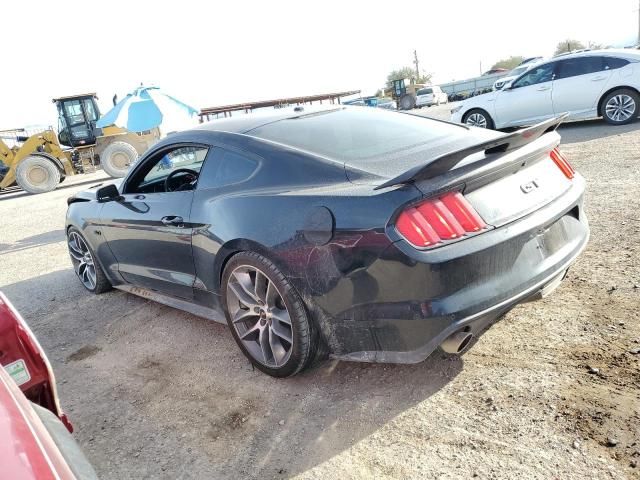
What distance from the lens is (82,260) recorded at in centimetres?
489

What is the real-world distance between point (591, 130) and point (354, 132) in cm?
885

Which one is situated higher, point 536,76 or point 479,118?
point 536,76

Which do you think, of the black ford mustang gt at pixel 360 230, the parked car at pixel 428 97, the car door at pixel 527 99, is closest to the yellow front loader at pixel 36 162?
the car door at pixel 527 99

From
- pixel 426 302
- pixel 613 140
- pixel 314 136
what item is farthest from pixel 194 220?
pixel 613 140

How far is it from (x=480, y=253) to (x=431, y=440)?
856 mm

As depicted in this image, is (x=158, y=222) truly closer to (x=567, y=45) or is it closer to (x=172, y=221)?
(x=172, y=221)

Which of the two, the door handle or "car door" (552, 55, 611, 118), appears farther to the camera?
"car door" (552, 55, 611, 118)

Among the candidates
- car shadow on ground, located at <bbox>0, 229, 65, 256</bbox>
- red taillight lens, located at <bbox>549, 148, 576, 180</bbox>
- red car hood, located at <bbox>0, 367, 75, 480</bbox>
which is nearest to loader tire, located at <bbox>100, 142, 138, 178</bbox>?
car shadow on ground, located at <bbox>0, 229, 65, 256</bbox>

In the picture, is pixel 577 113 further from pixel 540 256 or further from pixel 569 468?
pixel 569 468

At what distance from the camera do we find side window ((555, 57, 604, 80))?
994cm

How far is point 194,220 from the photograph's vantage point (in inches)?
122

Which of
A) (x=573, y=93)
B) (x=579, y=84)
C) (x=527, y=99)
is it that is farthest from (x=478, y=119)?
(x=579, y=84)

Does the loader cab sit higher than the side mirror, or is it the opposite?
the loader cab

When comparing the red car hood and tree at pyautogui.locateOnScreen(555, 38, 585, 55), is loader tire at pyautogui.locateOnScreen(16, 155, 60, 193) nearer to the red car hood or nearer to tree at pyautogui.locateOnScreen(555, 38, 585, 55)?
the red car hood
